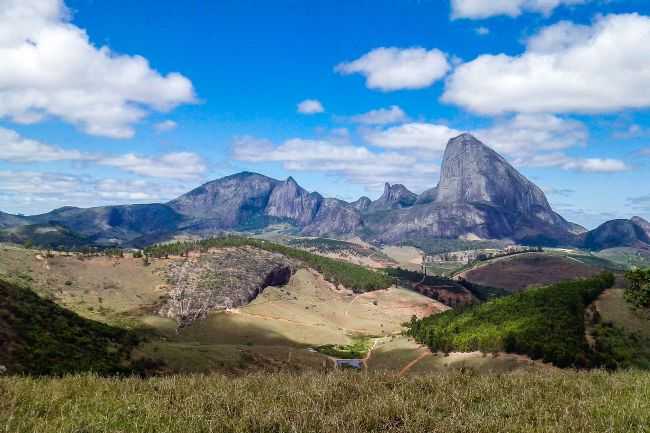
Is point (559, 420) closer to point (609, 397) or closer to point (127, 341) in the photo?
point (609, 397)

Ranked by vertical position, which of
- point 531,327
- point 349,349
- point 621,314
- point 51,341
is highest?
point 621,314

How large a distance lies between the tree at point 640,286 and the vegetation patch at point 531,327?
1309 centimetres

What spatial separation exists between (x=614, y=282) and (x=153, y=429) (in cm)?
13737

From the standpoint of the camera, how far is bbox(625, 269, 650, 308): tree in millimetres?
69438

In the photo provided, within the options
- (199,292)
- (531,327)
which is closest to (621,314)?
(531,327)

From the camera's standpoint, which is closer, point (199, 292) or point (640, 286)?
point (640, 286)

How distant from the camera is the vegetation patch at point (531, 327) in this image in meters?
79.3

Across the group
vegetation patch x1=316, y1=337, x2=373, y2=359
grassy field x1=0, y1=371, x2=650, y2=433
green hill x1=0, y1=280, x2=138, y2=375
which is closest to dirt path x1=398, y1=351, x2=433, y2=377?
vegetation patch x1=316, y1=337, x2=373, y2=359

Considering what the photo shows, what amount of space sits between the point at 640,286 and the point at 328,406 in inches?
3105

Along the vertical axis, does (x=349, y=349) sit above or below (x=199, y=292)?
below

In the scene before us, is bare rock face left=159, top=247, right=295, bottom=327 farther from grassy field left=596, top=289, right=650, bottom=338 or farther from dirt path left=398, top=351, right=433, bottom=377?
grassy field left=596, top=289, right=650, bottom=338

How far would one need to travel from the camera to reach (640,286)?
2795 inches

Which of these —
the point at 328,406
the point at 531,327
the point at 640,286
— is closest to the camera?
the point at 328,406

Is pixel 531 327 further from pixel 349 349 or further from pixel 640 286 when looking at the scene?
pixel 349 349
